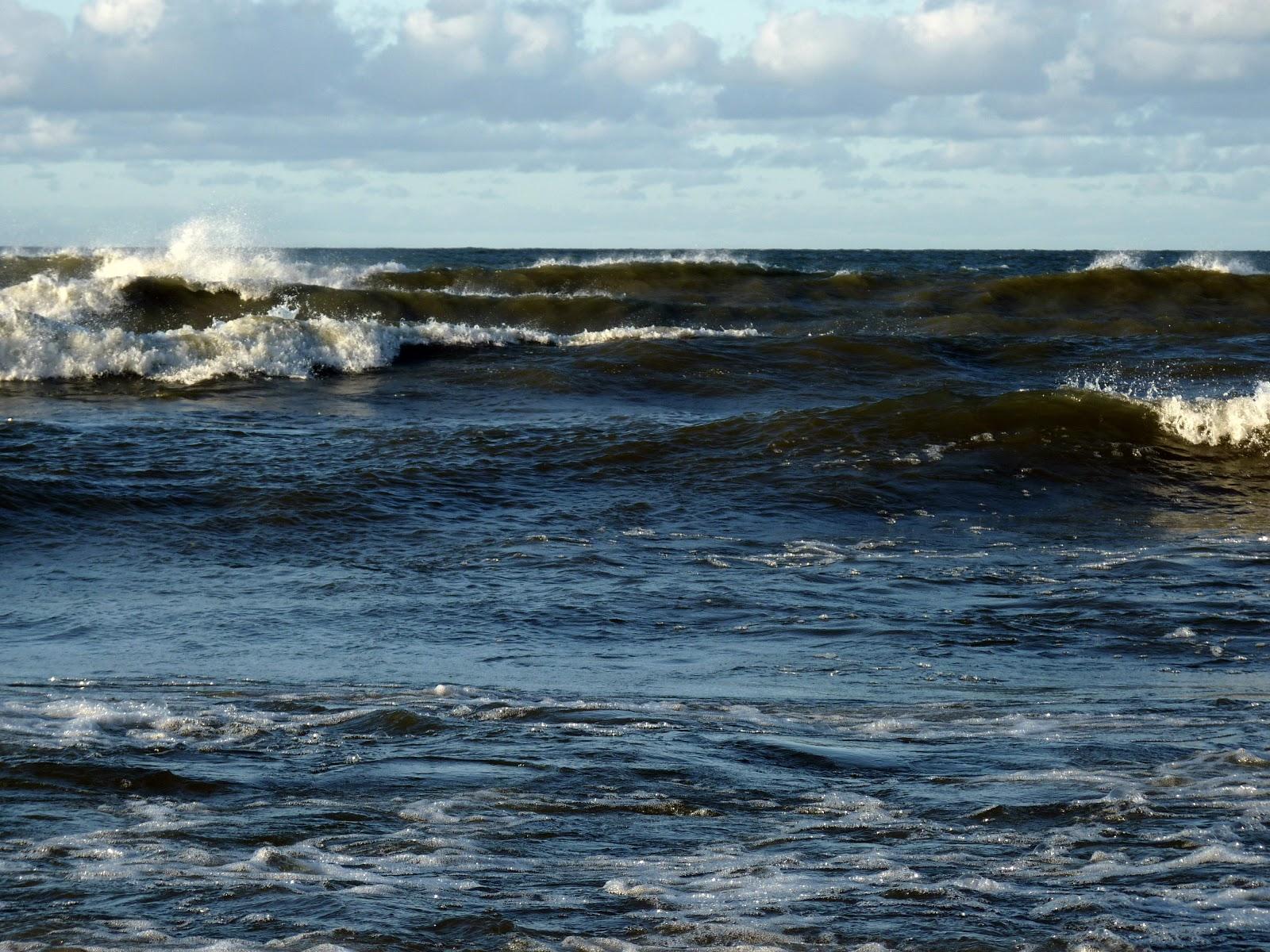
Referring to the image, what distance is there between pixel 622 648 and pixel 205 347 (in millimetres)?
10983

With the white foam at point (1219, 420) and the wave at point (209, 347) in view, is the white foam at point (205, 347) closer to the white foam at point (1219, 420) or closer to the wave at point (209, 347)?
the wave at point (209, 347)

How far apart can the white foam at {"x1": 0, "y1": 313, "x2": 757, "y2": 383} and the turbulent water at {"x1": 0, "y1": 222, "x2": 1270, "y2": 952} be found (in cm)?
5

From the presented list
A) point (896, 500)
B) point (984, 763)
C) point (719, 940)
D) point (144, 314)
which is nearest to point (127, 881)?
point (719, 940)

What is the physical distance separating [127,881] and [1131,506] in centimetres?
885

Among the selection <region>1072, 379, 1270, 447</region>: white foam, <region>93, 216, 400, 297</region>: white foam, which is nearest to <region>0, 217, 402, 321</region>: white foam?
<region>93, 216, 400, 297</region>: white foam

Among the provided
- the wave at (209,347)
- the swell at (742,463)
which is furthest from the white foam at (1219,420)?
the wave at (209,347)

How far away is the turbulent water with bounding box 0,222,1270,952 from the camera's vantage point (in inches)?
150

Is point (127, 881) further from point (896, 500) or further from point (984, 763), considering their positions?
point (896, 500)

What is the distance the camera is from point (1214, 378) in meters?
17.3

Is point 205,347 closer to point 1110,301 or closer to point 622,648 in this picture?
point 622,648

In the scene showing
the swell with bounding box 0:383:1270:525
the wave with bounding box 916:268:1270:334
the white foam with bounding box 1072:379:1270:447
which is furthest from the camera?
the wave with bounding box 916:268:1270:334

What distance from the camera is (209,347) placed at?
657 inches

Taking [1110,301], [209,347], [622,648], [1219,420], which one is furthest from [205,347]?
[1110,301]

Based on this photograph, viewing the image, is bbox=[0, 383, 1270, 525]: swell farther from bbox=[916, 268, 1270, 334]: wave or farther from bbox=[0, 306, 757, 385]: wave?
bbox=[916, 268, 1270, 334]: wave
